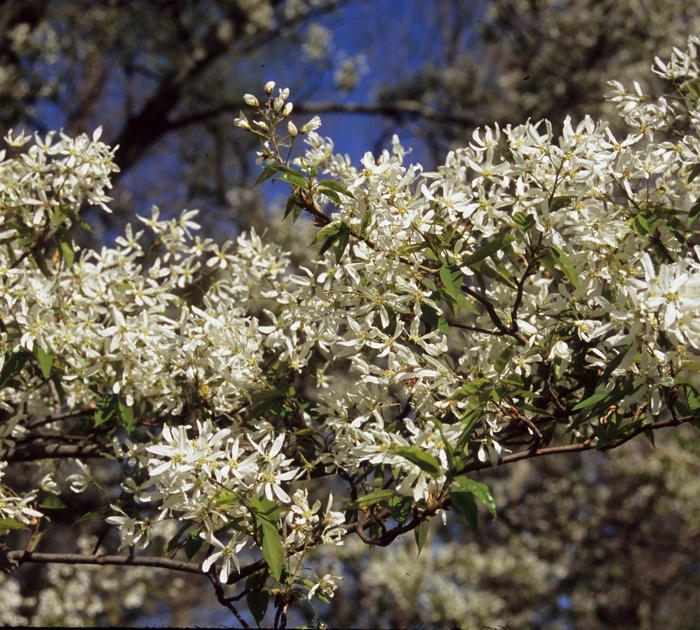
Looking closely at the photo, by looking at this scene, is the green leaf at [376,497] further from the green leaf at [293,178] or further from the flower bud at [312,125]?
the flower bud at [312,125]

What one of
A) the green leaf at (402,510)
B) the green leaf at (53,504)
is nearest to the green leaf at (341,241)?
the green leaf at (402,510)

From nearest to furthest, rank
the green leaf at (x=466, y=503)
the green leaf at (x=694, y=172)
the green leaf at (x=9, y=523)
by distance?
the green leaf at (x=466, y=503)
the green leaf at (x=9, y=523)
the green leaf at (x=694, y=172)

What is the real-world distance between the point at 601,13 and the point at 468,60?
240 centimetres

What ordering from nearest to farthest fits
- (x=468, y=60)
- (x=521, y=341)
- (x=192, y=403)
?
(x=521, y=341) < (x=192, y=403) < (x=468, y=60)

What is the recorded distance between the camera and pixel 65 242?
7.98 ft

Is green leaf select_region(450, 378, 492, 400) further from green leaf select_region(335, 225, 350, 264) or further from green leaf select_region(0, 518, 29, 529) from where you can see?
green leaf select_region(0, 518, 29, 529)

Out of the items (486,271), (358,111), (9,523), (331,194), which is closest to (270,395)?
(331,194)

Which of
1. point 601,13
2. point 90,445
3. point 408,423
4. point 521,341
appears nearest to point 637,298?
point 521,341

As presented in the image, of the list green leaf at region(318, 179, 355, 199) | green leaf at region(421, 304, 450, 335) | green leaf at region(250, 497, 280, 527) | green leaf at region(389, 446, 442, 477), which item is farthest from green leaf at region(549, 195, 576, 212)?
green leaf at region(250, 497, 280, 527)

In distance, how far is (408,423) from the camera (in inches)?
70.4

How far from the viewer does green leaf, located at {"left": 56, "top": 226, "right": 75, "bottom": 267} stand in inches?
94.9

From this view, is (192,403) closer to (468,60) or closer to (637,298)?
(637,298)

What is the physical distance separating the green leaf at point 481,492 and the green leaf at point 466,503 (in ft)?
0.04

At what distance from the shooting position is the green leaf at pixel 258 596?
1923 mm
